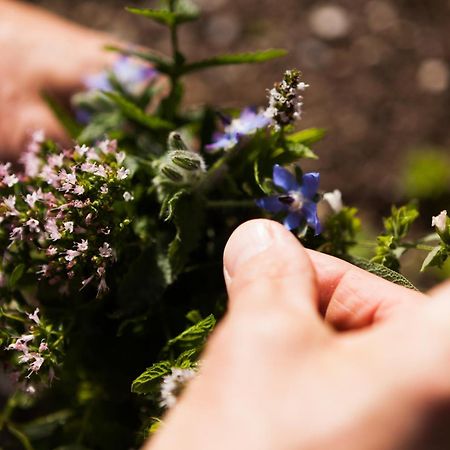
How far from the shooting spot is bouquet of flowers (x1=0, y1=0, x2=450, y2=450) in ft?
2.02

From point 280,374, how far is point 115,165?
1.01 ft

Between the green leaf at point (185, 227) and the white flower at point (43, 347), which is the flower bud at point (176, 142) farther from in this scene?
the white flower at point (43, 347)

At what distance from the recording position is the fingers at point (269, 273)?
0.43m

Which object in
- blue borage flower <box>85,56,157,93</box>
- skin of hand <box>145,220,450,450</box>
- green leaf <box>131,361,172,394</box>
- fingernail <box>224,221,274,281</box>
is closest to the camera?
skin of hand <box>145,220,450,450</box>

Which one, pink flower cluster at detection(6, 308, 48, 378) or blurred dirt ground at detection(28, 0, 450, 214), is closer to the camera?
pink flower cluster at detection(6, 308, 48, 378)

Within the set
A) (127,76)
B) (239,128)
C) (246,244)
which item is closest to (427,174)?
(127,76)

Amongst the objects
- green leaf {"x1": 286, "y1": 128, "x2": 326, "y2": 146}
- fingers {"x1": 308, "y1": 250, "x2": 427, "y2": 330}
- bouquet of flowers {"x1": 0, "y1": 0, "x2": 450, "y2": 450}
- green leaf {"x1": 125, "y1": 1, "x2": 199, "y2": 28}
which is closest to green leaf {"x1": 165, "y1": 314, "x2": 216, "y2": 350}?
bouquet of flowers {"x1": 0, "y1": 0, "x2": 450, "y2": 450}

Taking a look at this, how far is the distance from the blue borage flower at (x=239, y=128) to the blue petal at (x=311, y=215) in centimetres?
10

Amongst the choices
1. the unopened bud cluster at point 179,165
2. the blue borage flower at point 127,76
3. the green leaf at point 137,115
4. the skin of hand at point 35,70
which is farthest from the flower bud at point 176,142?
the skin of hand at point 35,70

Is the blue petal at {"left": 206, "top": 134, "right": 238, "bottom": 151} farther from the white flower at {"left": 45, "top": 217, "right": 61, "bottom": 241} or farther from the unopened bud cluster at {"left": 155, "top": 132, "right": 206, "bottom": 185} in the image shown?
the white flower at {"left": 45, "top": 217, "right": 61, "bottom": 241}

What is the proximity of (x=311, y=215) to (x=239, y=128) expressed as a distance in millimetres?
134

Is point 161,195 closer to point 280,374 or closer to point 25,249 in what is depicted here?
point 25,249

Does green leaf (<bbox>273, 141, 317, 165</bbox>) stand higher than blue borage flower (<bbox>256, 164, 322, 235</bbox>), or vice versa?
green leaf (<bbox>273, 141, 317, 165</bbox>)

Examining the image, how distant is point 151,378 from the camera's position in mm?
594
